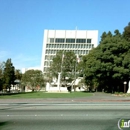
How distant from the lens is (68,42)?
141750mm

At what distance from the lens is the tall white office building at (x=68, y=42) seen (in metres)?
140

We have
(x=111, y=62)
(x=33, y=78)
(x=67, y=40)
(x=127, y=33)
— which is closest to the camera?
(x=111, y=62)

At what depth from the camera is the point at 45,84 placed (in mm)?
103312

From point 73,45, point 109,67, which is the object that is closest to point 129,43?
point 109,67

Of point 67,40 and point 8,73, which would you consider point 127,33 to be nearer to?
point 8,73

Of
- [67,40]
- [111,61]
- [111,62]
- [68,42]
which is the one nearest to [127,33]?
[111,61]

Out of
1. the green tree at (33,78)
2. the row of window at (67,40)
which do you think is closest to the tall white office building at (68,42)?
the row of window at (67,40)

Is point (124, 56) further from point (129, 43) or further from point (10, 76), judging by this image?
point (10, 76)

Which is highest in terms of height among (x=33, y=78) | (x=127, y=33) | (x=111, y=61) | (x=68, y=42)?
(x=68, y=42)

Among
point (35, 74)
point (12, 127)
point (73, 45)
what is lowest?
point (12, 127)

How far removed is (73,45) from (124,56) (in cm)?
8706

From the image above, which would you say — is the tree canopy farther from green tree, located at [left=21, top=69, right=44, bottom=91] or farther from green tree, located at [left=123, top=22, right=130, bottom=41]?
green tree, located at [left=21, top=69, right=44, bottom=91]

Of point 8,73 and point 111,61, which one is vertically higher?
point 111,61

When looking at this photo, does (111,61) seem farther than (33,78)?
No
